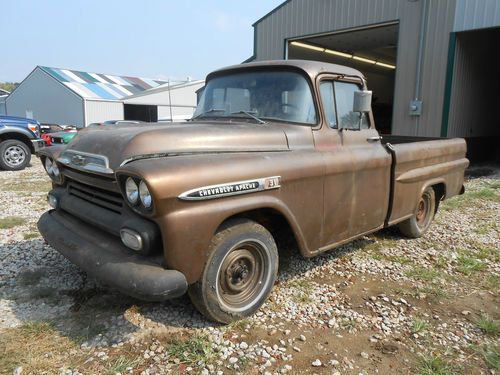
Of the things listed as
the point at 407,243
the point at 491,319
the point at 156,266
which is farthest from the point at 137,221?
the point at 407,243

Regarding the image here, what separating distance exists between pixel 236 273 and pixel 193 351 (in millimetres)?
660

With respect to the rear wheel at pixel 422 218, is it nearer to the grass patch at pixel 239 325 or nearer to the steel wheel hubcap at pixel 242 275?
the steel wheel hubcap at pixel 242 275

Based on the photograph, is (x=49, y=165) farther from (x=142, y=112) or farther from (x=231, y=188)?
(x=142, y=112)

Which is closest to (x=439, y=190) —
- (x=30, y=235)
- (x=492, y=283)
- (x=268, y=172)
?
(x=492, y=283)

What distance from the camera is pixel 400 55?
11.9 metres

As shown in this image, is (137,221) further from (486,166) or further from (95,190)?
(486,166)

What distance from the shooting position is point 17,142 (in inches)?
425

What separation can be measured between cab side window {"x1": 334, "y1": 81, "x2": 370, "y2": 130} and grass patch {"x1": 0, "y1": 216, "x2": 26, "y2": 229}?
4.63 m

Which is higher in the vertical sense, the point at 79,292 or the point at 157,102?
the point at 157,102

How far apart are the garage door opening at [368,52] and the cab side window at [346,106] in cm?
981

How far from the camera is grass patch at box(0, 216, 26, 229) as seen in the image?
5.37 m

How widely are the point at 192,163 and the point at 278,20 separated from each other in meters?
13.7

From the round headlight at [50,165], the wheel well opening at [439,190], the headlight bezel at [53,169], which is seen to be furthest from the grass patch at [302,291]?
the wheel well opening at [439,190]

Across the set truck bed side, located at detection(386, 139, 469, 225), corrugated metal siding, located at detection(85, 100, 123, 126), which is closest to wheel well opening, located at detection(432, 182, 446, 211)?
truck bed side, located at detection(386, 139, 469, 225)
